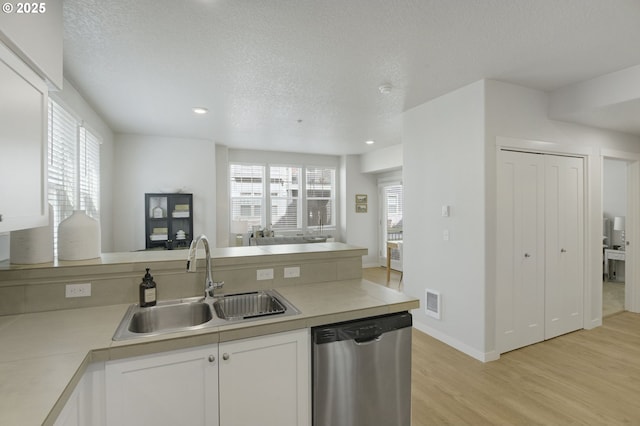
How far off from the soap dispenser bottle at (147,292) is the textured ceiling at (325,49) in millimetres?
1622

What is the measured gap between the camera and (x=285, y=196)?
7.23m

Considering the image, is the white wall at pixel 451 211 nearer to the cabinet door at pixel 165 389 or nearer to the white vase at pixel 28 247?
the cabinet door at pixel 165 389

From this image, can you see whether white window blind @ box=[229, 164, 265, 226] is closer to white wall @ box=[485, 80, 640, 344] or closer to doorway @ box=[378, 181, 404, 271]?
doorway @ box=[378, 181, 404, 271]

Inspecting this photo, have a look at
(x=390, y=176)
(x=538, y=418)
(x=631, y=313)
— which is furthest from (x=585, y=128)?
(x=390, y=176)

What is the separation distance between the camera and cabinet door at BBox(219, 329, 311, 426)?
146 cm

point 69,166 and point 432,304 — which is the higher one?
point 69,166

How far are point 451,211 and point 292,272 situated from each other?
197 centimetres

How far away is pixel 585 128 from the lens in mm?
3672

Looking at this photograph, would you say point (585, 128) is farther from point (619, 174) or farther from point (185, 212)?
point (185, 212)

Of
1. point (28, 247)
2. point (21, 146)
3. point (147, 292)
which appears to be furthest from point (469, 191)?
point (28, 247)

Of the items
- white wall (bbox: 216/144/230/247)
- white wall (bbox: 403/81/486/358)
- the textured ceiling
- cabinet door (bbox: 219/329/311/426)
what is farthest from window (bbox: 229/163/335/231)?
cabinet door (bbox: 219/329/311/426)

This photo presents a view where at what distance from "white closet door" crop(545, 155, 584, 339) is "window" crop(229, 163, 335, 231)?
4768mm

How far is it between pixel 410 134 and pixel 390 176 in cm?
342

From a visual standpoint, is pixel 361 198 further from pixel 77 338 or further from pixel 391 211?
pixel 77 338
